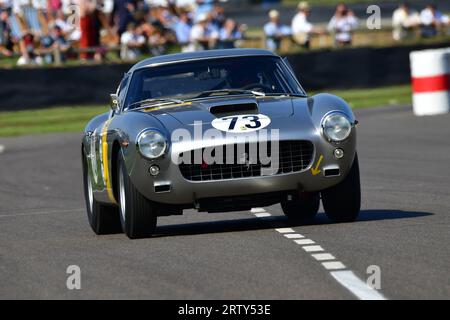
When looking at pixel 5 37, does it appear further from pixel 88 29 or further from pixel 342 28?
pixel 342 28

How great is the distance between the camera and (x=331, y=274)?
21.9ft

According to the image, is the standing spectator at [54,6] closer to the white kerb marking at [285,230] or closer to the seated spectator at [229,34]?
the seated spectator at [229,34]

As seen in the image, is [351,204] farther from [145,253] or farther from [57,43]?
[57,43]

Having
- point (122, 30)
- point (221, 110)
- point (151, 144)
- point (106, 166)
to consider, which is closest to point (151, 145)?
point (151, 144)

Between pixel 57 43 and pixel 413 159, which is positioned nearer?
pixel 413 159

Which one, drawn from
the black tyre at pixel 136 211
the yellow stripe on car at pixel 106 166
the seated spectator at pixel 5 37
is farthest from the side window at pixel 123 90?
the seated spectator at pixel 5 37

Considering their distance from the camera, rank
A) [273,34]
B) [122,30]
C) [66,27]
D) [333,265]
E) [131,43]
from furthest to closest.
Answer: [273,34] < [122,30] < [66,27] < [131,43] < [333,265]

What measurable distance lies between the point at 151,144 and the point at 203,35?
19.6m

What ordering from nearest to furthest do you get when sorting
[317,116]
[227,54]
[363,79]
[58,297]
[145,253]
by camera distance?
[58,297] → [145,253] → [317,116] → [227,54] → [363,79]

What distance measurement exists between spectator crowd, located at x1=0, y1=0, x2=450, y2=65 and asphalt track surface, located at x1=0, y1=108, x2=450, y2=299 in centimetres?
1209

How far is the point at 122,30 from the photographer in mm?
27266

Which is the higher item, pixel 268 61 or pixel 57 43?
pixel 268 61
